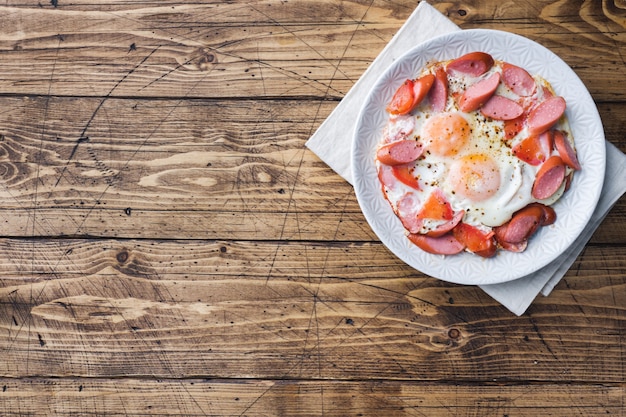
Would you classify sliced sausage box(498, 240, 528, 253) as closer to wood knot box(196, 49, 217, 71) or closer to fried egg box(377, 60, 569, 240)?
fried egg box(377, 60, 569, 240)

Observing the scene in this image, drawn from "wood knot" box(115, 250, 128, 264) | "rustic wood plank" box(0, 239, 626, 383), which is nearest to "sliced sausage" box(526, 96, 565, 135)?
"rustic wood plank" box(0, 239, 626, 383)

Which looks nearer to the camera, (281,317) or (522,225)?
(522,225)

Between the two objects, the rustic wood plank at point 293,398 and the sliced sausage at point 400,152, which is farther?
the rustic wood plank at point 293,398

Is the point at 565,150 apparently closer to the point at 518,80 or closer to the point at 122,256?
the point at 518,80

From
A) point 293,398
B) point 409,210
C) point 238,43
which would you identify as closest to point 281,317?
point 293,398

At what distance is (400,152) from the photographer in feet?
3.63

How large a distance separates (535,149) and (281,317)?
67cm

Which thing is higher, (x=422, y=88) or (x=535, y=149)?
(x=422, y=88)

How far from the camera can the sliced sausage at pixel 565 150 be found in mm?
1079

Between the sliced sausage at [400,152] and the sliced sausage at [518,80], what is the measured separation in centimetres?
22

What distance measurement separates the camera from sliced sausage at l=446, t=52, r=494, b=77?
3.59 ft

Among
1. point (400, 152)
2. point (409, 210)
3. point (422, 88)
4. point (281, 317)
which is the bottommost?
point (281, 317)

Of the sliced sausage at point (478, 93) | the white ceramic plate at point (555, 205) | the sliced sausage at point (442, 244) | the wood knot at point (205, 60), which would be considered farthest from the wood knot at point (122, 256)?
the sliced sausage at point (478, 93)

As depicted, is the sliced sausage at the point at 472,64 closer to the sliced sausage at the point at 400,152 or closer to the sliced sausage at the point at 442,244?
the sliced sausage at the point at 400,152
